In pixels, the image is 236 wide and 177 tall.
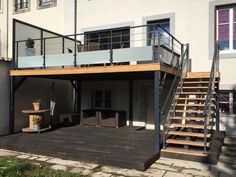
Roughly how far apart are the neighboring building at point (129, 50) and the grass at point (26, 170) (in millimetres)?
2917

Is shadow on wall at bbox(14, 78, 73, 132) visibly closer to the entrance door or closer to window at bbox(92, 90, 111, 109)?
window at bbox(92, 90, 111, 109)

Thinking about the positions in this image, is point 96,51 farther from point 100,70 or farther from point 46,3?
point 46,3

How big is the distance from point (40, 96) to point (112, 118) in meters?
2.99

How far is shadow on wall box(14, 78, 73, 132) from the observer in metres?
10.0

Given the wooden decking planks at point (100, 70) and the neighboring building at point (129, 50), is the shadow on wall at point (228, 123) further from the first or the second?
the wooden decking planks at point (100, 70)

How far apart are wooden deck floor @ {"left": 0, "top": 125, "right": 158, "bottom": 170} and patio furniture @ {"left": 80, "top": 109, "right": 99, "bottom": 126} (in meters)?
1.10

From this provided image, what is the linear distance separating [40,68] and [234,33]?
22.0 ft

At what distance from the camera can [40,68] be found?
31.8 ft

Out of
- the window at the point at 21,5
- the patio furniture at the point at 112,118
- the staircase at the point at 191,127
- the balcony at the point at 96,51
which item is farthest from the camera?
the window at the point at 21,5

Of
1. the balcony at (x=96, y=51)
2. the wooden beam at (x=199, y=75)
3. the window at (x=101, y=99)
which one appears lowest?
the window at (x=101, y=99)

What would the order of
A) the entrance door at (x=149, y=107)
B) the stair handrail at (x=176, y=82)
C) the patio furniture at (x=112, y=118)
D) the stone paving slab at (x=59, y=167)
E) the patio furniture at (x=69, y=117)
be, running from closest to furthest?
the stone paving slab at (x=59, y=167)
the stair handrail at (x=176, y=82)
the patio furniture at (x=112, y=118)
the entrance door at (x=149, y=107)
the patio furniture at (x=69, y=117)

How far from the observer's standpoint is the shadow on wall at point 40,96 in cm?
1005

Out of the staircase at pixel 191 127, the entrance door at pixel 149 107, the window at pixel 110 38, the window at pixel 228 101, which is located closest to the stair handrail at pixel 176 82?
the staircase at pixel 191 127

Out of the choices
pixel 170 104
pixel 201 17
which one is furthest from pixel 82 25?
pixel 170 104
